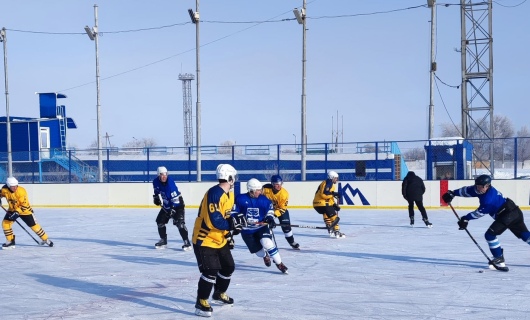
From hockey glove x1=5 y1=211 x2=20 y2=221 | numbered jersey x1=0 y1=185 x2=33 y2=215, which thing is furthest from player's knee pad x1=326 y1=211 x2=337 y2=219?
hockey glove x1=5 y1=211 x2=20 y2=221

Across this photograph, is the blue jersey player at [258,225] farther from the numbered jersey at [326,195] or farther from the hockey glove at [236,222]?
the numbered jersey at [326,195]

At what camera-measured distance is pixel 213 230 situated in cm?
598

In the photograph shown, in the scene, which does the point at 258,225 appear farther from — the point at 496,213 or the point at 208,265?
the point at 496,213

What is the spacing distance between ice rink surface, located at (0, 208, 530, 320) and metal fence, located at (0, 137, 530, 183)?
6263mm

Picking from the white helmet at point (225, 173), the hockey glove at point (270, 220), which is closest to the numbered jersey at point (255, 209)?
the hockey glove at point (270, 220)

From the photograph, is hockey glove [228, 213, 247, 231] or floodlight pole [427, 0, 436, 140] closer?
hockey glove [228, 213, 247, 231]

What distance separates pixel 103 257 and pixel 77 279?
77.5 inches

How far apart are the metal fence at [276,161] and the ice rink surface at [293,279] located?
626 cm

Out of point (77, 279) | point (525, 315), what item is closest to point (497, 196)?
point (525, 315)

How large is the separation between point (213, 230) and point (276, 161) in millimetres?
14857

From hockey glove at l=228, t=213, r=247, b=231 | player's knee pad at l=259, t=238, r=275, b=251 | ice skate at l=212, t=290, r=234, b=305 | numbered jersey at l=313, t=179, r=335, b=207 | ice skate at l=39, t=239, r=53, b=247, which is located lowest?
ice skate at l=39, t=239, r=53, b=247

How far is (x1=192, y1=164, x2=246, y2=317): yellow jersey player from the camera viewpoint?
5844 millimetres

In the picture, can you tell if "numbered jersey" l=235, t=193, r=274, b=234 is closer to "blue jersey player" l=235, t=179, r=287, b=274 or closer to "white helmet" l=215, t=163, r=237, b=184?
"blue jersey player" l=235, t=179, r=287, b=274

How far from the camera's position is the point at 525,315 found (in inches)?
228
